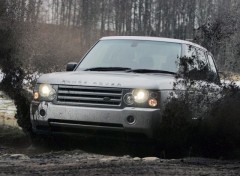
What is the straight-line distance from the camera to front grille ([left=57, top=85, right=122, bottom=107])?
578 cm

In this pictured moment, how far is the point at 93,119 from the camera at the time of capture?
5.71 m

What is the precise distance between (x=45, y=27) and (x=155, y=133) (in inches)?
918

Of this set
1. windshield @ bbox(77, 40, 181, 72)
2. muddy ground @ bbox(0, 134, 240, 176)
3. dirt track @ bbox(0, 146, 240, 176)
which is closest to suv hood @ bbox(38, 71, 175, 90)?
windshield @ bbox(77, 40, 181, 72)

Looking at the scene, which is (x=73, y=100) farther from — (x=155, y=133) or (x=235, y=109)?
(x=235, y=109)

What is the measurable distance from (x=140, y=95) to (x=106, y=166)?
3.63 ft

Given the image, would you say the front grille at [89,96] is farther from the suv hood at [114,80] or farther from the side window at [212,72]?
the side window at [212,72]

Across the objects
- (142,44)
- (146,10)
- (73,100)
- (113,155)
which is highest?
(146,10)

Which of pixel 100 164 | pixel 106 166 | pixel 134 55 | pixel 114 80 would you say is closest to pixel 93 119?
pixel 114 80

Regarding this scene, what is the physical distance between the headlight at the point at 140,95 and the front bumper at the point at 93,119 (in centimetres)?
11

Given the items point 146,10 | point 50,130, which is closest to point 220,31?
point 50,130

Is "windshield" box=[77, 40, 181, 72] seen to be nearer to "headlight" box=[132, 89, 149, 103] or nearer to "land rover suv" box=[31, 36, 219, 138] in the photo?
"land rover suv" box=[31, 36, 219, 138]

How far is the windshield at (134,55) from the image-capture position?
6.83m

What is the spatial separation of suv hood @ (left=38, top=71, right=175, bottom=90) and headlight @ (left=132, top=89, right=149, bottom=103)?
6 cm

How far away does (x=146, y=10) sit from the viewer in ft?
195
